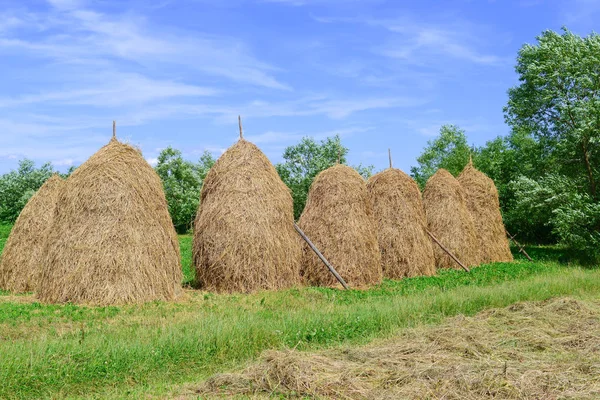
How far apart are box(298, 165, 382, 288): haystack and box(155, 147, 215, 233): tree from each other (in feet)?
79.8

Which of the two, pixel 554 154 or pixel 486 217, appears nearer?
pixel 486 217

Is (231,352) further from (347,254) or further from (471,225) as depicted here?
(471,225)

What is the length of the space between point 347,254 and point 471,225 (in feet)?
25.8

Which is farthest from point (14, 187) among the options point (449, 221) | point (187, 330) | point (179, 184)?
point (187, 330)

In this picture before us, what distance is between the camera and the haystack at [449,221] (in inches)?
810

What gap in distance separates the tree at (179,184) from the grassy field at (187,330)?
84.7ft

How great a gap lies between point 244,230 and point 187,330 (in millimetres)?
5356

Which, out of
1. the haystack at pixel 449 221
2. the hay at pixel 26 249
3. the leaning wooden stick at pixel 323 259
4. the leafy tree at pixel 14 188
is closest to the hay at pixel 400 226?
the haystack at pixel 449 221

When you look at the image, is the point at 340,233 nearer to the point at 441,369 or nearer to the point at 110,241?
the point at 110,241

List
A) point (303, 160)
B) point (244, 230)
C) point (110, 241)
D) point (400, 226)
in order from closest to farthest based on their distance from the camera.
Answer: point (110, 241)
point (244, 230)
point (400, 226)
point (303, 160)

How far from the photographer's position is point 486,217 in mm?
23094

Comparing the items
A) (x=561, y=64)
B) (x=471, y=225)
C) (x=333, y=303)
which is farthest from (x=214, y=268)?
(x=561, y=64)

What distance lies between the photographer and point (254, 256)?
14.1m

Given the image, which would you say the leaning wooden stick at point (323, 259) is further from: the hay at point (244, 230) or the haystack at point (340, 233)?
the haystack at point (340, 233)
